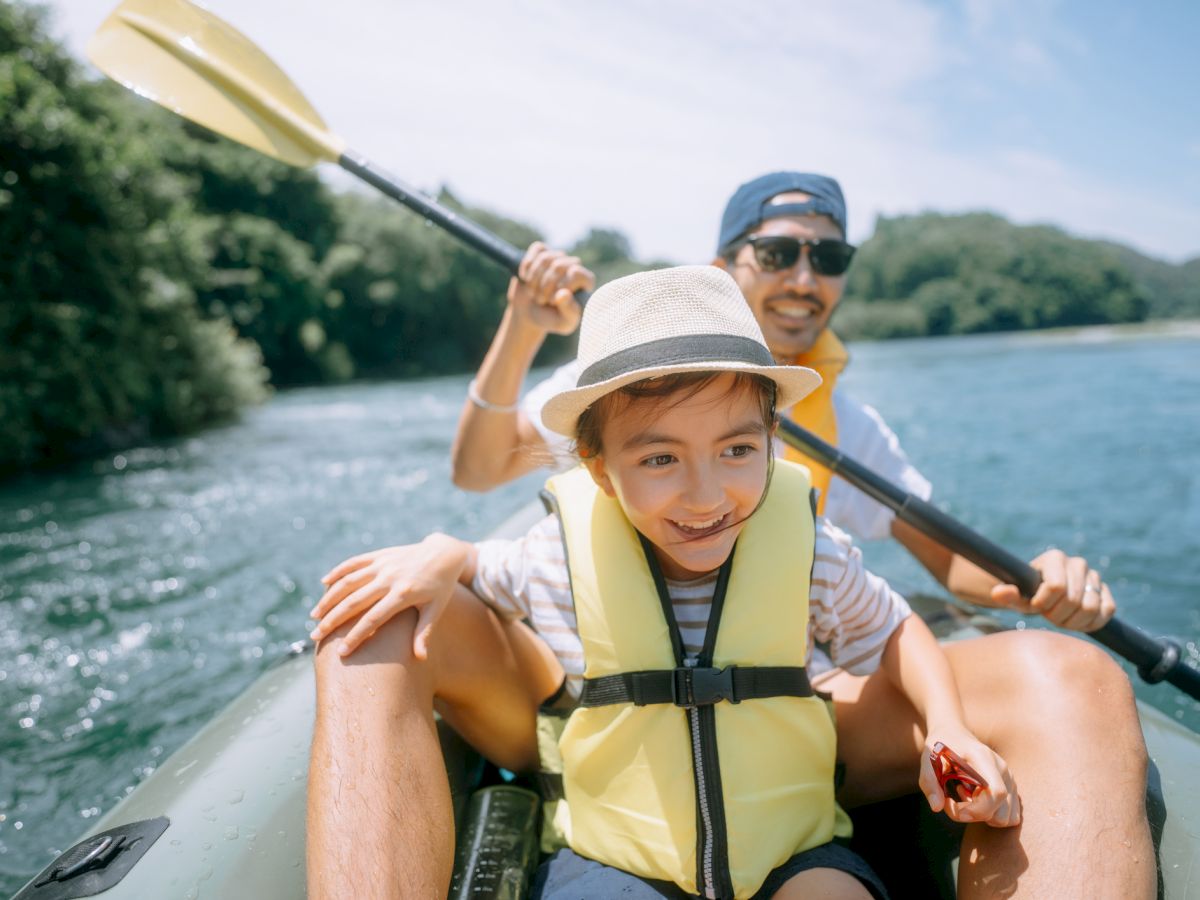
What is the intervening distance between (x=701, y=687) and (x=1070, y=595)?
0.79 metres

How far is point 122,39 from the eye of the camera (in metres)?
2.44

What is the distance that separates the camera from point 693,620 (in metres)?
1.29

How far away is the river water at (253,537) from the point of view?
8.45 feet

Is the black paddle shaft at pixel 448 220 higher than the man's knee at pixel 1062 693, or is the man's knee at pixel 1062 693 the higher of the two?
the black paddle shaft at pixel 448 220

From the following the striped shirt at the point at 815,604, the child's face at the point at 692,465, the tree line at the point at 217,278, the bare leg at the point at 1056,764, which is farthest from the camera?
the tree line at the point at 217,278

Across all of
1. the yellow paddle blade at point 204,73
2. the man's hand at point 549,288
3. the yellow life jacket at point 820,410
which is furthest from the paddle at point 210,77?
the yellow life jacket at point 820,410

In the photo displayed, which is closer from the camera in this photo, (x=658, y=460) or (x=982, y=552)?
(x=658, y=460)

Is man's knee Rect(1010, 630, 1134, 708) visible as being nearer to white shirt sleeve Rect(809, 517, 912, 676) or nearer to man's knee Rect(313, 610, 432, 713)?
white shirt sleeve Rect(809, 517, 912, 676)

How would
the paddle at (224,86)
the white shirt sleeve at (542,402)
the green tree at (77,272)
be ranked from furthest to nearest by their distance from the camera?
1. the green tree at (77,272)
2. the paddle at (224,86)
3. the white shirt sleeve at (542,402)

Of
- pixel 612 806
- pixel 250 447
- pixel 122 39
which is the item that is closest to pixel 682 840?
pixel 612 806

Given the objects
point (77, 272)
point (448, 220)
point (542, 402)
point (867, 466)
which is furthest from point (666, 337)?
point (77, 272)

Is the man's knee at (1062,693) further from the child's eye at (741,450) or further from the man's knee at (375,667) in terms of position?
the man's knee at (375,667)

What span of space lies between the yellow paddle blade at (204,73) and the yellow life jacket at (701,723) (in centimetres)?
183

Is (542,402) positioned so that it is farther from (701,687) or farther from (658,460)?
(701,687)
